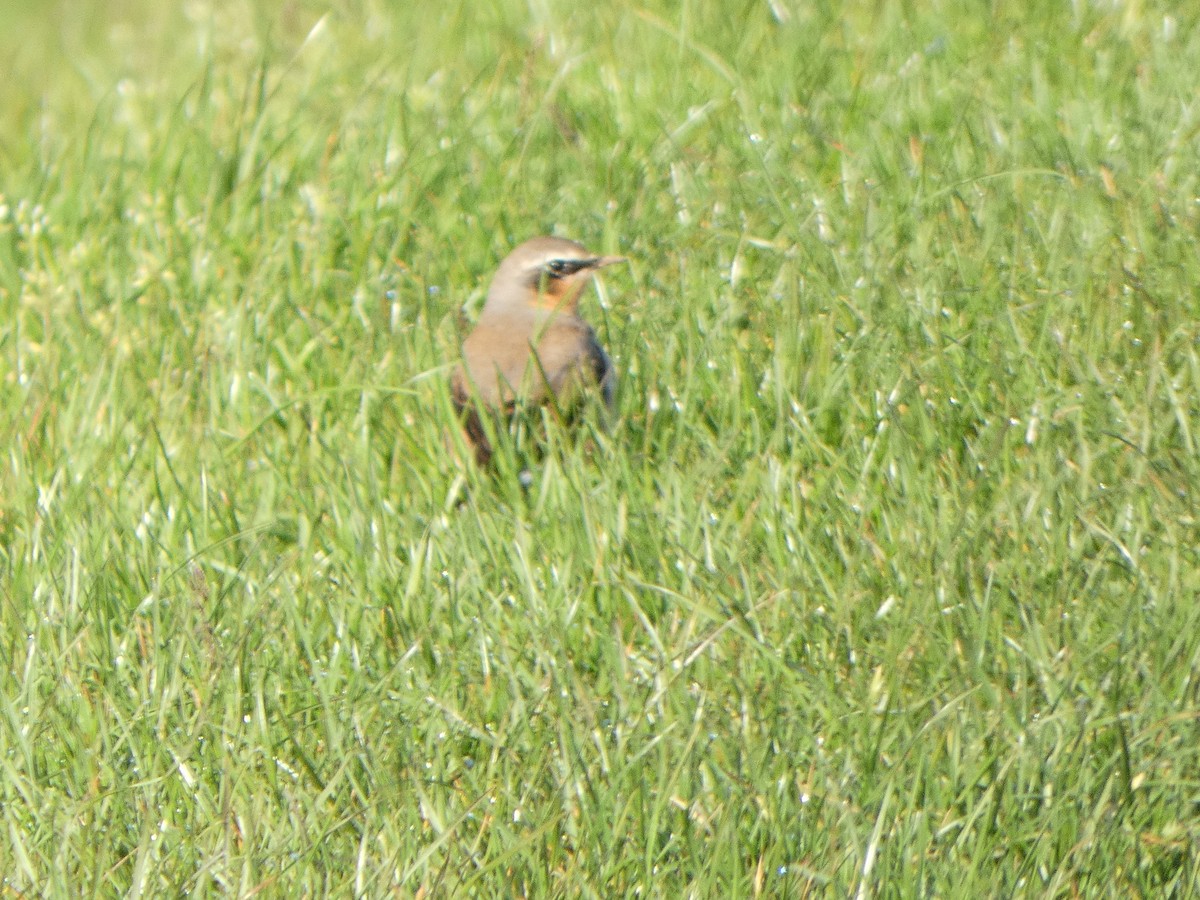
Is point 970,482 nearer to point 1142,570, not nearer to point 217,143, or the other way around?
point 1142,570

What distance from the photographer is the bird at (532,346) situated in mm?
5031

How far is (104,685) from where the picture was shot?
13.0 feet

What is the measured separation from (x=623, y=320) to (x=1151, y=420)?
1848mm

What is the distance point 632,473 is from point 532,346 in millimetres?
568

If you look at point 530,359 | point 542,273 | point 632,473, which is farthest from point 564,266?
point 632,473

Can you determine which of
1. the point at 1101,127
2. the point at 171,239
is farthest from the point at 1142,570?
the point at 171,239

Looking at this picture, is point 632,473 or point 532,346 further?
point 532,346

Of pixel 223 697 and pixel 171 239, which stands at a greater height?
pixel 171 239

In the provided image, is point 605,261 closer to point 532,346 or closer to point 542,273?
point 542,273

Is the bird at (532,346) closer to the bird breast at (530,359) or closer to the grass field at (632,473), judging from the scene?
the bird breast at (530,359)

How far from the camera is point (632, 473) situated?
15.2ft

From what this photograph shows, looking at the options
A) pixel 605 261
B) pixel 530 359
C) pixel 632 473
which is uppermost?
pixel 605 261

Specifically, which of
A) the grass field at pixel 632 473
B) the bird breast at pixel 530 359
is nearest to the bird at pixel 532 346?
the bird breast at pixel 530 359

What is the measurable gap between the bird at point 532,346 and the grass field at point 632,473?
4.5 inches
